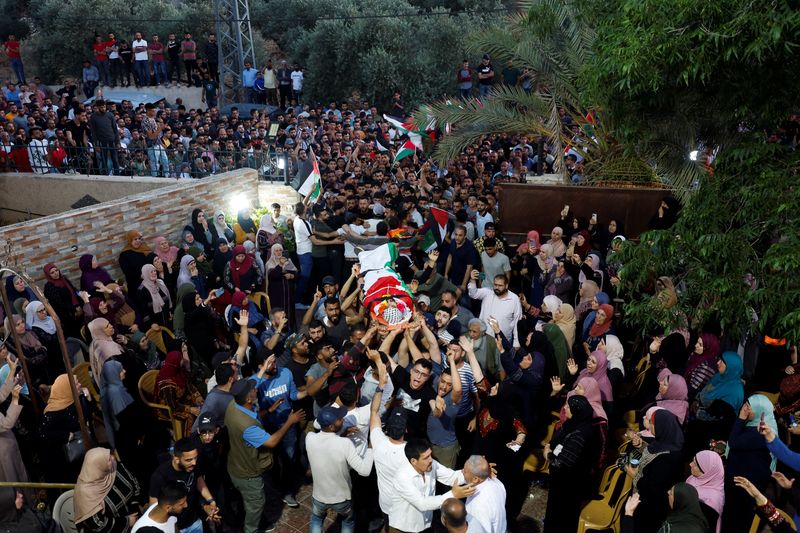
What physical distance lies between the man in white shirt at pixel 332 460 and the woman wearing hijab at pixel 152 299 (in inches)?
167

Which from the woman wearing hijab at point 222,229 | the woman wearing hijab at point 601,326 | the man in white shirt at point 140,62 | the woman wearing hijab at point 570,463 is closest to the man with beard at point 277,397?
the woman wearing hijab at point 570,463

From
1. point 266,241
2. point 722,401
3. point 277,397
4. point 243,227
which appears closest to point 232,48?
point 243,227

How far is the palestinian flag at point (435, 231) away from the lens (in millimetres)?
9508

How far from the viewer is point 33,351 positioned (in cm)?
689

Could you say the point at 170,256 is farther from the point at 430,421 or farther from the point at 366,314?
the point at 430,421

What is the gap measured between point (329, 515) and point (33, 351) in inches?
135

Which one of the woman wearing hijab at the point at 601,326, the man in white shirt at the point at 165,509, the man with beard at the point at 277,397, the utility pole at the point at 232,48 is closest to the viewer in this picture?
the man in white shirt at the point at 165,509

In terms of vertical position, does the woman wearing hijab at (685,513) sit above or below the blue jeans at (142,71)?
above

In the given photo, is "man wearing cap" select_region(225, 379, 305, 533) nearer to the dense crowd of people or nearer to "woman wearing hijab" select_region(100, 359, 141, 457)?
the dense crowd of people

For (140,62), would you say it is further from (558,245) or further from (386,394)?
(386,394)

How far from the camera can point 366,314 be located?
25.7ft

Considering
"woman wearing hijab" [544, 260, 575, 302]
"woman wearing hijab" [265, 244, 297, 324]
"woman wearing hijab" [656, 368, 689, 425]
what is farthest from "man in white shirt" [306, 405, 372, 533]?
"woman wearing hijab" [265, 244, 297, 324]

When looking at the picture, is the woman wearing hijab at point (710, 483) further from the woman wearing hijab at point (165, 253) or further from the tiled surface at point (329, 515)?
the woman wearing hijab at point (165, 253)

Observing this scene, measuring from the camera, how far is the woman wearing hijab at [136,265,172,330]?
8.54m
